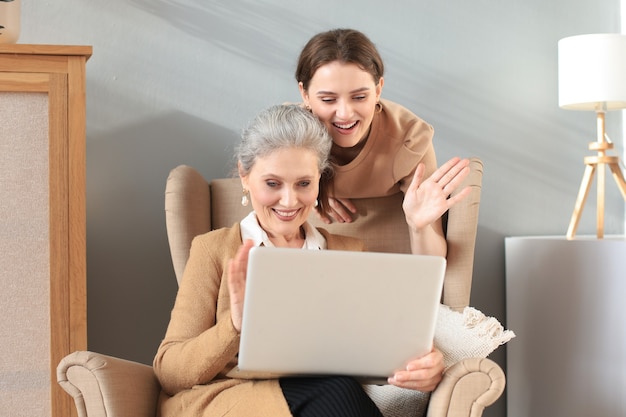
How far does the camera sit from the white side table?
2.19 meters

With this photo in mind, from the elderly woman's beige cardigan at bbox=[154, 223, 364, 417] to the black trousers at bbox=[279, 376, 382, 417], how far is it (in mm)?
31

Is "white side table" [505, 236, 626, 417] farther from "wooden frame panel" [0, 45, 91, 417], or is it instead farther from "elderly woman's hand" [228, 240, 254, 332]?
"wooden frame panel" [0, 45, 91, 417]

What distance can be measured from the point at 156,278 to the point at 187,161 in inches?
15.0

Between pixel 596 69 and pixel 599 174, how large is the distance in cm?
34

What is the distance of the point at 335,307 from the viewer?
143 centimetres

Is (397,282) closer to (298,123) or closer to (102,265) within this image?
(298,123)

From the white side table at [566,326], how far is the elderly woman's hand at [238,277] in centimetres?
116

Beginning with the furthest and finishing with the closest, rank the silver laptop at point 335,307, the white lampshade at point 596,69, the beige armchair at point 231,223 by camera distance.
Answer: the white lampshade at point 596,69, the beige armchair at point 231,223, the silver laptop at point 335,307

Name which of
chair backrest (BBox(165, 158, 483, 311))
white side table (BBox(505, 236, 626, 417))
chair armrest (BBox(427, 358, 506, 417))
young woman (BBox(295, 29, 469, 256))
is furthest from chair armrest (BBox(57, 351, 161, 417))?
white side table (BBox(505, 236, 626, 417))

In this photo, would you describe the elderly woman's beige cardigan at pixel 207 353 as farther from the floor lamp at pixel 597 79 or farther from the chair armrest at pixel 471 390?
the floor lamp at pixel 597 79

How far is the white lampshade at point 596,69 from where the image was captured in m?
2.38

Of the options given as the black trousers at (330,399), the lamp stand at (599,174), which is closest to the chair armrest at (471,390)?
the black trousers at (330,399)

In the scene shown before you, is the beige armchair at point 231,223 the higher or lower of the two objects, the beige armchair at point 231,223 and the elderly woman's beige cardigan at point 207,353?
the higher

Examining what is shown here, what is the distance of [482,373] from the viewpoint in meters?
1.57
